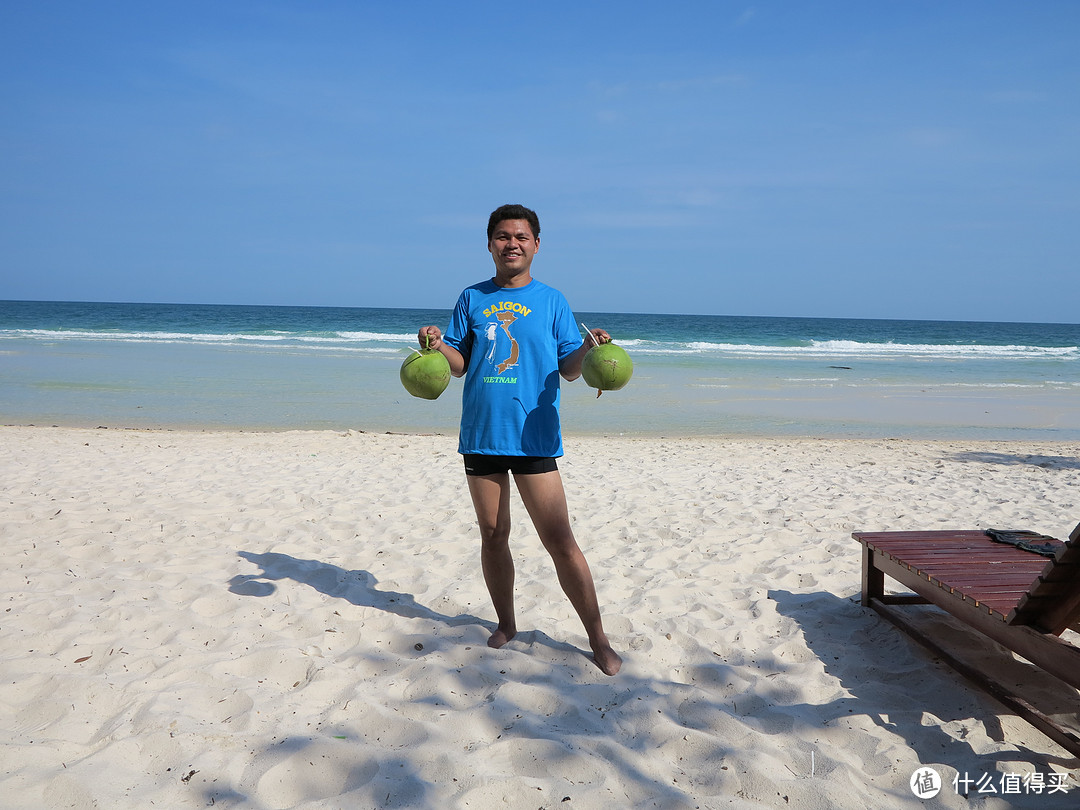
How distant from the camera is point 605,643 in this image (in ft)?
10.2

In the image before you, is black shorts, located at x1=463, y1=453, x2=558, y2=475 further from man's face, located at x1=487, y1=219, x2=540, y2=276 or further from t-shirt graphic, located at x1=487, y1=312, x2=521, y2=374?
man's face, located at x1=487, y1=219, x2=540, y2=276

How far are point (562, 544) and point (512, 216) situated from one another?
137 cm

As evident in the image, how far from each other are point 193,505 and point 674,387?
Result: 43.2 ft

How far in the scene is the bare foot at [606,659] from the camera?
9.91 ft

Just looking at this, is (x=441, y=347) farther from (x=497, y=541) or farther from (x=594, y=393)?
(x=594, y=393)

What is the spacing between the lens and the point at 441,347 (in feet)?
9.27

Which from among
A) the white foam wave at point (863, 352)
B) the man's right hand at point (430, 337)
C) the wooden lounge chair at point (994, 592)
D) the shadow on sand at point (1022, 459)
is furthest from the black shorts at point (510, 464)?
the white foam wave at point (863, 352)

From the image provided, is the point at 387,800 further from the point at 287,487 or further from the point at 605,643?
the point at 287,487

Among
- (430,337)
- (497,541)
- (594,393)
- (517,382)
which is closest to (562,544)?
(497,541)

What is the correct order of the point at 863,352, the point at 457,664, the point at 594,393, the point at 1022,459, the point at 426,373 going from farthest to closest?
the point at 863,352, the point at 594,393, the point at 1022,459, the point at 457,664, the point at 426,373

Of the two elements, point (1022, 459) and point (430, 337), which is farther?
point (1022, 459)

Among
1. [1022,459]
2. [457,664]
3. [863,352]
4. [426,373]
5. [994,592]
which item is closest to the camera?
[426,373]

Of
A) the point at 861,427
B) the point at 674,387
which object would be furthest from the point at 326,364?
the point at 861,427

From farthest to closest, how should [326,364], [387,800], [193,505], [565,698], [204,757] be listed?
[326,364] → [193,505] → [565,698] → [204,757] → [387,800]
